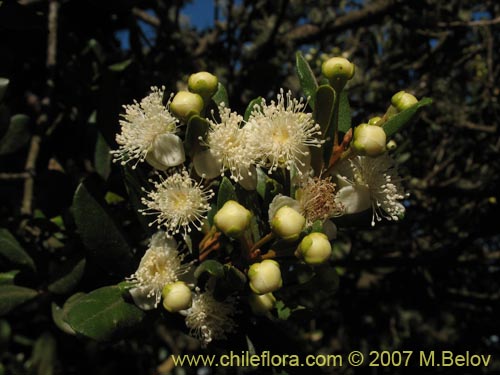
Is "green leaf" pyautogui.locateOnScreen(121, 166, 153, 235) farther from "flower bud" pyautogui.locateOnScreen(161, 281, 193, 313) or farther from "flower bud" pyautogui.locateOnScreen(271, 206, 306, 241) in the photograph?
"flower bud" pyautogui.locateOnScreen(271, 206, 306, 241)

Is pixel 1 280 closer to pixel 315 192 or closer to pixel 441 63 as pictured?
pixel 315 192

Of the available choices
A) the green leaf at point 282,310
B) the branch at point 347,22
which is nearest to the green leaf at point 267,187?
the green leaf at point 282,310

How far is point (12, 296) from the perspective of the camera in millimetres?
1392

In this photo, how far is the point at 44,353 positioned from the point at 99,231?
1809 millimetres

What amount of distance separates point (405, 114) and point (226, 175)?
0.46 meters

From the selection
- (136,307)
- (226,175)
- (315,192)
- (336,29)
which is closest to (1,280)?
(136,307)

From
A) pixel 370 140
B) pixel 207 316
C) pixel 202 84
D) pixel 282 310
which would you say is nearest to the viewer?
pixel 370 140

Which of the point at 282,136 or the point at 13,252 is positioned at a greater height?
the point at 282,136

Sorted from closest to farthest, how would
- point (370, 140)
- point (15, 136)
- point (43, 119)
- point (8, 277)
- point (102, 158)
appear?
point (370, 140) < point (8, 277) < point (102, 158) < point (15, 136) < point (43, 119)

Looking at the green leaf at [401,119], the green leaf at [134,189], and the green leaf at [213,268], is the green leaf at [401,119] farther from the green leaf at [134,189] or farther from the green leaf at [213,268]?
the green leaf at [134,189]

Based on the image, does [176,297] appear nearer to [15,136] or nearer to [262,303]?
Result: [262,303]

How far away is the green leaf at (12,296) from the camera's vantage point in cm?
136

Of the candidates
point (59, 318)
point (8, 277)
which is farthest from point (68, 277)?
point (8, 277)

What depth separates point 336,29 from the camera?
110 inches
